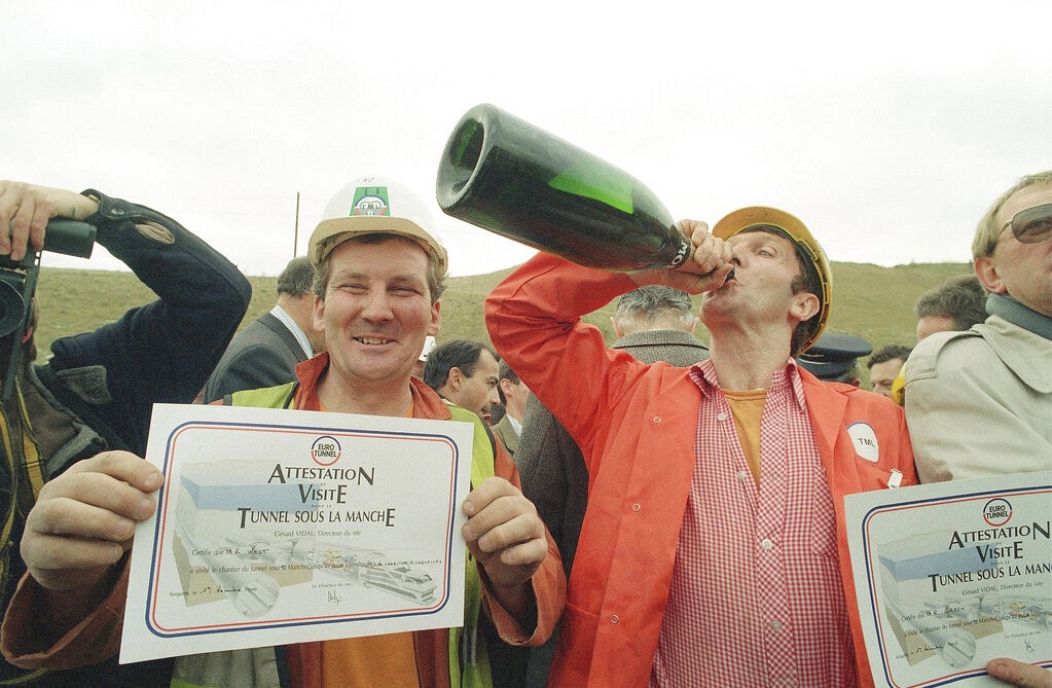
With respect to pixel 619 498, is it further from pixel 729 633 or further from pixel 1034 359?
pixel 1034 359

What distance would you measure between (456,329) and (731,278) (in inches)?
1429

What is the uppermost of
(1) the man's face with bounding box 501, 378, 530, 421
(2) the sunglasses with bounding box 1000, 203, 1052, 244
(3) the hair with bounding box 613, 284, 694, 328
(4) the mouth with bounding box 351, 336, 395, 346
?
(1) the man's face with bounding box 501, 378, 530, 421

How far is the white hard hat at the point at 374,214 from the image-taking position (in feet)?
5.56

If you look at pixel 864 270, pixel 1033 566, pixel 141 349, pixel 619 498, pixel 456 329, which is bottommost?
pixel 1033 566

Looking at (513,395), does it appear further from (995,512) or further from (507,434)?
(995,512)

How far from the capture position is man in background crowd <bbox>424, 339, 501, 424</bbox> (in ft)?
17.8

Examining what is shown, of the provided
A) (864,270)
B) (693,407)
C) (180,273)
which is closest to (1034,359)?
(693,407)

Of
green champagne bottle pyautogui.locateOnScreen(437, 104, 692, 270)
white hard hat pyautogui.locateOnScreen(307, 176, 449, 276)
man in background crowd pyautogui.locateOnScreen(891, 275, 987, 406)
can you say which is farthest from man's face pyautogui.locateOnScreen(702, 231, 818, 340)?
man in background crowd pyautogui.locateOnScreen(891, 275, 987, 406)

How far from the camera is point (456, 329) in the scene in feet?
125

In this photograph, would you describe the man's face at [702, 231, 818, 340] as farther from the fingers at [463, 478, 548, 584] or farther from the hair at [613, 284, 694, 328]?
the fingers at [463, 478, 548, 584]

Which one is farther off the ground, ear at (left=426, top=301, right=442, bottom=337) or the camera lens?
ear at (left=426, top=301, right=442, bottom=337)

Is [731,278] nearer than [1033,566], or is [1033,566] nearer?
[1033,566]

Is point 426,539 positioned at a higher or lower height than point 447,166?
lower

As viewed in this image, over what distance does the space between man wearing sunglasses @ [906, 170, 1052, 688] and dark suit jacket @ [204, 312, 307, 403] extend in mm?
2765
